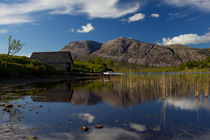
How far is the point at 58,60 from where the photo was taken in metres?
70.9

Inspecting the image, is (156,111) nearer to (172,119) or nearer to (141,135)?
(172,119)

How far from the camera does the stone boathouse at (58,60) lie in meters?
70.4

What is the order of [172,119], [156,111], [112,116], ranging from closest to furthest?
[172,119]
[112,116]
[156,111]

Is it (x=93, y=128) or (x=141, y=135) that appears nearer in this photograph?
(x=141, y=135)

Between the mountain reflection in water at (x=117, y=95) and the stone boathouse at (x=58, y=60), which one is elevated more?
the stone boathouse at (x=58, y=60)

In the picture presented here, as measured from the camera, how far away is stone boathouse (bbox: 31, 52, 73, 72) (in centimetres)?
7044

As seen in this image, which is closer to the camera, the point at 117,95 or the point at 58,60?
the point at 117,95

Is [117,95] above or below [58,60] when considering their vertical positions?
below

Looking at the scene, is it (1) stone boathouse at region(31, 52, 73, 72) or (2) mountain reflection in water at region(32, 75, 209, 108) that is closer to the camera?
(2) mountain reflection in water at region(32, 75, 209, 108)

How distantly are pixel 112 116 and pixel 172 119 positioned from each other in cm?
340

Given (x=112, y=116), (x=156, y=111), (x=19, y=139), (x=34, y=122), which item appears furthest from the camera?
(x=156, y=111)

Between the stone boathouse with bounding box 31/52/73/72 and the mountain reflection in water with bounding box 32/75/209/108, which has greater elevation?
the stone boathouse with bounding box 31/52/73/72

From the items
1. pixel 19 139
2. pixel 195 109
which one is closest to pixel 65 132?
pixel 19 139

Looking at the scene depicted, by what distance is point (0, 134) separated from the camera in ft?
21.1
